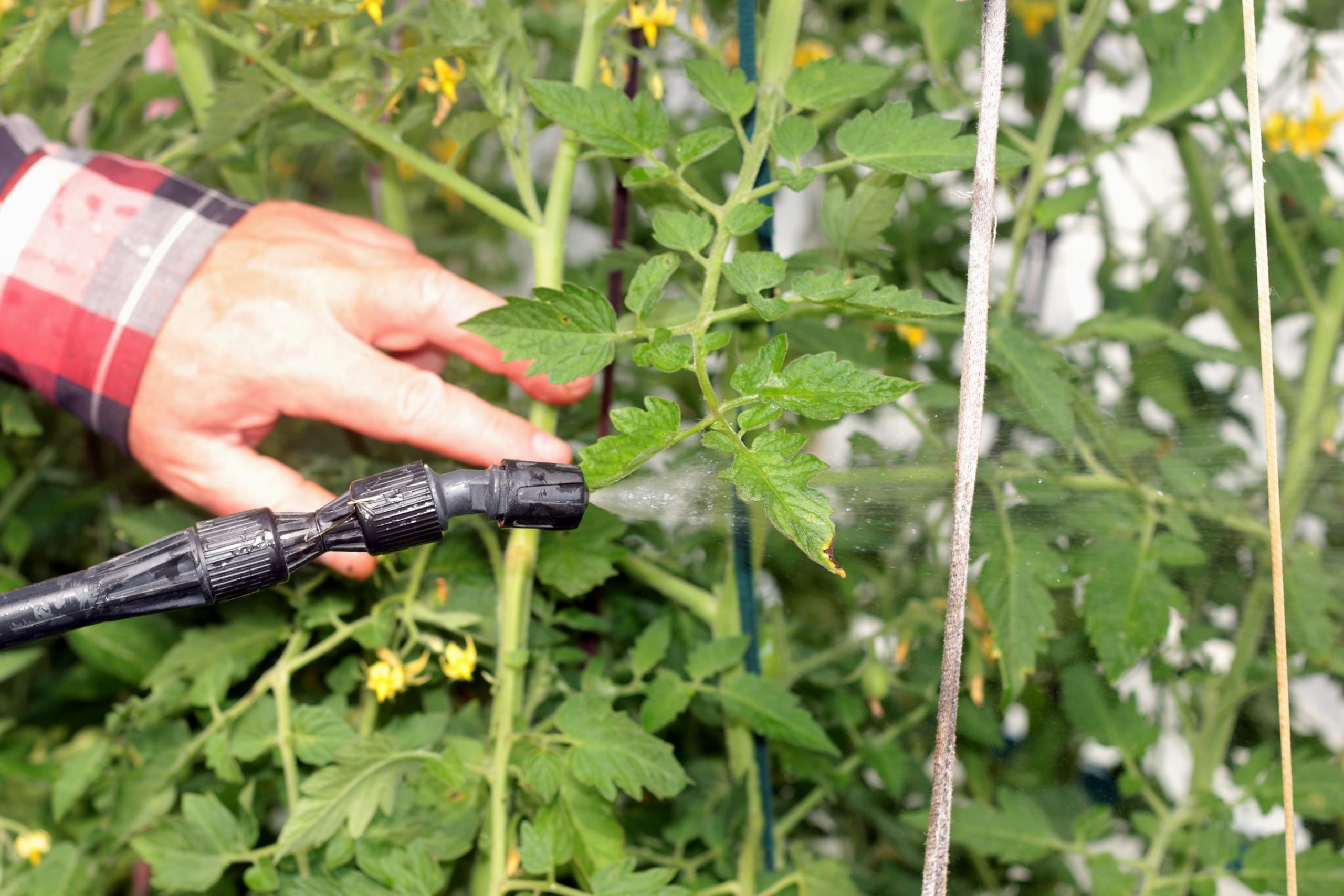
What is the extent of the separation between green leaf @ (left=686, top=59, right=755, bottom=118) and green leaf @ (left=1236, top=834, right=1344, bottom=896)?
562 mm

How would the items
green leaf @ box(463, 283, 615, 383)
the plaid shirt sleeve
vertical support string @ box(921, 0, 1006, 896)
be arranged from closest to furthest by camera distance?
1. vertical support string @ box(921, 0, 1006, 896)
2. green leaf @ box(463, 283, 615, 383)
3. the plaid shirt sleeve

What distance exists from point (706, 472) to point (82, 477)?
628 millimetres

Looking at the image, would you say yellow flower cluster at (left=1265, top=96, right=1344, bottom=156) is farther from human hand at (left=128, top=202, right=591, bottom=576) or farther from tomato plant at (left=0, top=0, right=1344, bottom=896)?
human hand at (left=128, top=202, right=591, bottom=576)

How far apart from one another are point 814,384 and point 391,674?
0.33 metres

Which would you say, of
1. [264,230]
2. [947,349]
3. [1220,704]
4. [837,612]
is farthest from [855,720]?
[264,230]

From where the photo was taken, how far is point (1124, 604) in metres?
0.60

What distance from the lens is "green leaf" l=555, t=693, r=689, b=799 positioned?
1.76ft

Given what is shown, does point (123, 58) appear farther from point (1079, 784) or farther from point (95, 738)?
point (1079, 784)

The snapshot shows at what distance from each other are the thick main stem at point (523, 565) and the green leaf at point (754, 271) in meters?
0.14

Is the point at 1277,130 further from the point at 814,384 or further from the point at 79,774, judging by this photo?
the point at 79,774

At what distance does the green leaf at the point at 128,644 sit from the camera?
701 millimetres

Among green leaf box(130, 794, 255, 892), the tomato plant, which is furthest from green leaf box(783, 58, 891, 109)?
green leaf box(130, 794, 255, 892)

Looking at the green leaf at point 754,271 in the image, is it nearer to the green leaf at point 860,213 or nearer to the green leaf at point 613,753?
the green leaf at point 860,213

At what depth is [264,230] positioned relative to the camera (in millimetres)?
608
